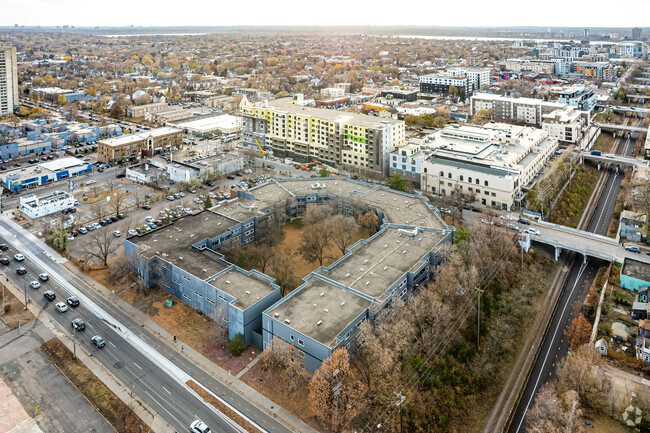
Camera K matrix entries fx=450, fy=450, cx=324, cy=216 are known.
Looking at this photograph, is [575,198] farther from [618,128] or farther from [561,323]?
[618,128]

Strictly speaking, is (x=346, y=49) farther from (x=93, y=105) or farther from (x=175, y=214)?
(x=175, y=214)

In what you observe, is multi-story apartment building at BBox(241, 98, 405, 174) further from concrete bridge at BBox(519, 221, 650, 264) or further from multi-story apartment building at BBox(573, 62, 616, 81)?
multi-story apartment building at BBox(573, 62, 616, 81)

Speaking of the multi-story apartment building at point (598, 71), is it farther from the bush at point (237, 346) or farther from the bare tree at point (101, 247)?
the bush at point (237, 346)

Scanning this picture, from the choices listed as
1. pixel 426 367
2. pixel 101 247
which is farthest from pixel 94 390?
pixel 426 367

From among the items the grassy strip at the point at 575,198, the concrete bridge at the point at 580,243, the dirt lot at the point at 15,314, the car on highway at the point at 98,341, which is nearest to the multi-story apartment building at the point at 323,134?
the grassy strip at the point at 575,198

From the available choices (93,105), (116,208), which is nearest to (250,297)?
(116,208)
